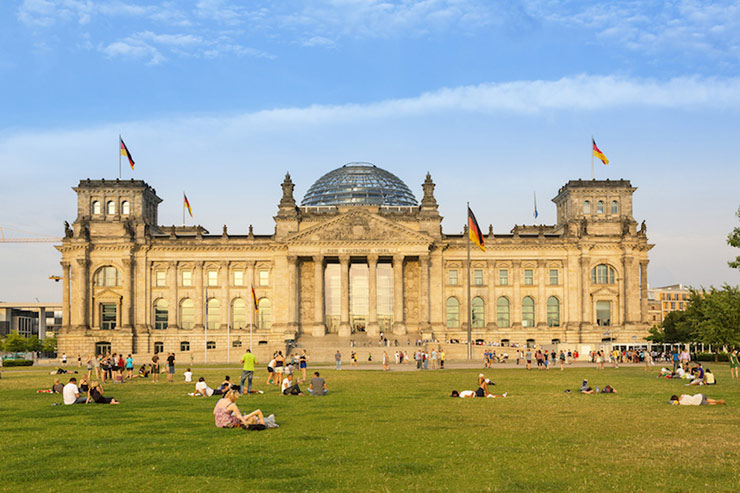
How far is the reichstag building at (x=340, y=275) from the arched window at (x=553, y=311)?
0.21 meters

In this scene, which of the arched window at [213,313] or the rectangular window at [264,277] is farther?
the rectangular window at [264,277]

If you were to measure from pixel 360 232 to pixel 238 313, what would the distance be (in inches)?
780

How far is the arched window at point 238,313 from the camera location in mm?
104688

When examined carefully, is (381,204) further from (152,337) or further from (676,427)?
(676,427)

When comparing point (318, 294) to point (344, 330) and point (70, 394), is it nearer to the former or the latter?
point (344, 330)

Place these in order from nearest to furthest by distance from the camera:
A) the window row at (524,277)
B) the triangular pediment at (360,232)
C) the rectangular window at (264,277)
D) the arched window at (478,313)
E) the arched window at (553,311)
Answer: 1. the triangular pediment at (360,232)
2. the rectangular window at (264,277)
3. the arched window at (478,313)
4. the arched window at (553,311)
5. the window row at (524,277)

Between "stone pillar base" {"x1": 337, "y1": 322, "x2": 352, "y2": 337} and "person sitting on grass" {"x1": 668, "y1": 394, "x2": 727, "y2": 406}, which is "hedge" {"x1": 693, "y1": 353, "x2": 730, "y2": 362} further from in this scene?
"person sitting on grass" {"x1": 668, "y1": 394, "x2": 727, "y2": 406}

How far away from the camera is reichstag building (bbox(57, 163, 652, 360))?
100750 millimetres

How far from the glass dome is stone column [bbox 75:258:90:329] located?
33532 millimetres

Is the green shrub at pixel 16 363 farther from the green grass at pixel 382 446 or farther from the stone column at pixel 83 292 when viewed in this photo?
the green grass at pixel 382 446

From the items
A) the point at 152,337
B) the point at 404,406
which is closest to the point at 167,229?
the point at 152,337

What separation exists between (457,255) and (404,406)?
7565cm

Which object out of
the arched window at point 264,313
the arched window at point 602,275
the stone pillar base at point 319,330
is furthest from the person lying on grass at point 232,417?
the arched window at point 602,275

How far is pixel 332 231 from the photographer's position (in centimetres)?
10075
